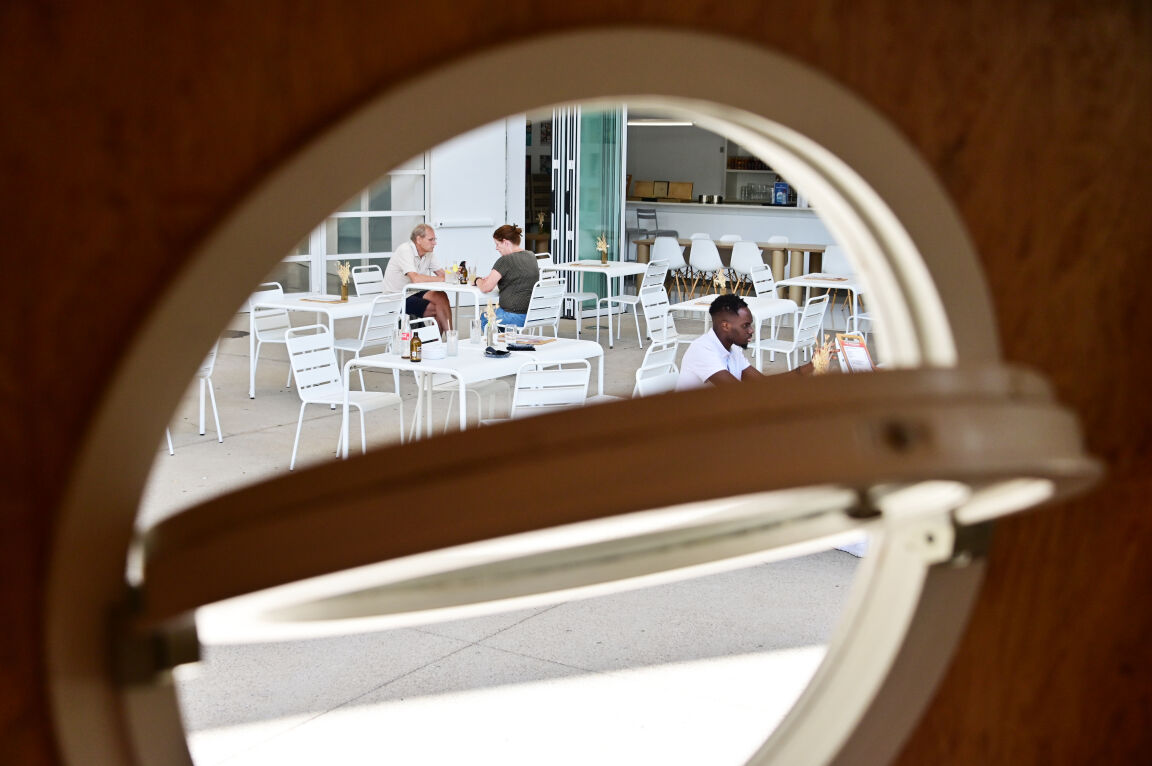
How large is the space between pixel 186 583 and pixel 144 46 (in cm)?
31

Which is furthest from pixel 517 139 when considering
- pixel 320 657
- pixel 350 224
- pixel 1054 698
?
pixel 1054 698

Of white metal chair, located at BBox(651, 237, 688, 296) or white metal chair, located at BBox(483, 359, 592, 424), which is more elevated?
white metal chair, located at BBox(651, 237, 688, 296)

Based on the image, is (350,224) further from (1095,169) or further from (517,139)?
(1095,169)

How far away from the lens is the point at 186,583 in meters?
0.60

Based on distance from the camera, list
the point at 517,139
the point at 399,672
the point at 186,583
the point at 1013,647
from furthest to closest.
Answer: the point at 517,139 < the point at 399,672 < the point at 1013,647 < the point at 186,583

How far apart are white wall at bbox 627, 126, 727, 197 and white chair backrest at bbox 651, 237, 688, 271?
4611mm

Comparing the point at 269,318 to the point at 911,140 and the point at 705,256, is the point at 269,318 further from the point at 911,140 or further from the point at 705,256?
the point at 911,140

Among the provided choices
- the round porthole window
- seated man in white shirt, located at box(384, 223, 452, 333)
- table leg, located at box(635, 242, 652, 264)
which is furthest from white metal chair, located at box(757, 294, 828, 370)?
the round porthole window

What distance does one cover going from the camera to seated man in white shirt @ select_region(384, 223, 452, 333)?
8273 millimetres

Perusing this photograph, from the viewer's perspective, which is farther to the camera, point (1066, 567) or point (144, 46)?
point (1066, 567)

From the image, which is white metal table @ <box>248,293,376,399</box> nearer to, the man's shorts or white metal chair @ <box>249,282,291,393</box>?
white metal chair @ <box>249,282,291,393</box>

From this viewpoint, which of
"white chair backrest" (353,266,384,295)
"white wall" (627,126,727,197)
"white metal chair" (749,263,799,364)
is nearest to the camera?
"white metal chair" (749,263,799,364)

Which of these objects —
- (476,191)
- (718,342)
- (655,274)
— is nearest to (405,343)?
(718,342)

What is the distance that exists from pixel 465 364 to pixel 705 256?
694 cm
